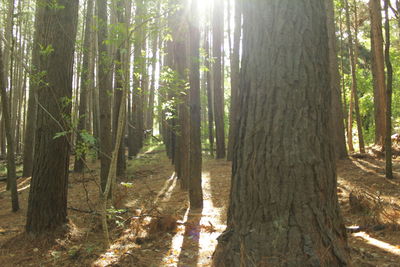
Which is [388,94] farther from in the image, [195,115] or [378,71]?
[378,71]

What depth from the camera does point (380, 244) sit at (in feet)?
12.9

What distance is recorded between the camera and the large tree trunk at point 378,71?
33.5ft

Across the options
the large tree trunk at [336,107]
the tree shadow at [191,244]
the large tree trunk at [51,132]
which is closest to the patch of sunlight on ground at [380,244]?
the tree shadow at [191,244]

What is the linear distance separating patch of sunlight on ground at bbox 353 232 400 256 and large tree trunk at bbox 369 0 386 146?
22.4ft

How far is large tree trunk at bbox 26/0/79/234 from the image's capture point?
497 centimetres

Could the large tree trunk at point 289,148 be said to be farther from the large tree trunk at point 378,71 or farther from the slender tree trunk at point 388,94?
the large tree trunk at point 378,71

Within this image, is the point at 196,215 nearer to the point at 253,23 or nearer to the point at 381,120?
the point at 253,23

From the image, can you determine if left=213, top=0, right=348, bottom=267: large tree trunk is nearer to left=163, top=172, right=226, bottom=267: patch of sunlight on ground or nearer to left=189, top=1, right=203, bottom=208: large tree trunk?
left=163, top=172, right=226, bottom=267: patch of sunlight on ground

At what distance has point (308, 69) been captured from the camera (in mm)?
2578

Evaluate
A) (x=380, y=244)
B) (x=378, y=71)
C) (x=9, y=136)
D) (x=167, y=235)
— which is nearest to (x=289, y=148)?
(x=380, y=244)

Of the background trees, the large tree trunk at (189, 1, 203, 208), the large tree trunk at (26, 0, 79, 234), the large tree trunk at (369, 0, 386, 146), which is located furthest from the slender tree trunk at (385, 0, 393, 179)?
the large tree trunk at (26, 0, 79, 234)

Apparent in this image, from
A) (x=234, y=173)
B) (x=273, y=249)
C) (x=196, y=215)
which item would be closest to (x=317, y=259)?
(x=273, y=249)

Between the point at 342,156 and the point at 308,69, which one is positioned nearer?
the point at 308,69

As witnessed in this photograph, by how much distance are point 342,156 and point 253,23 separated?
317 inches
